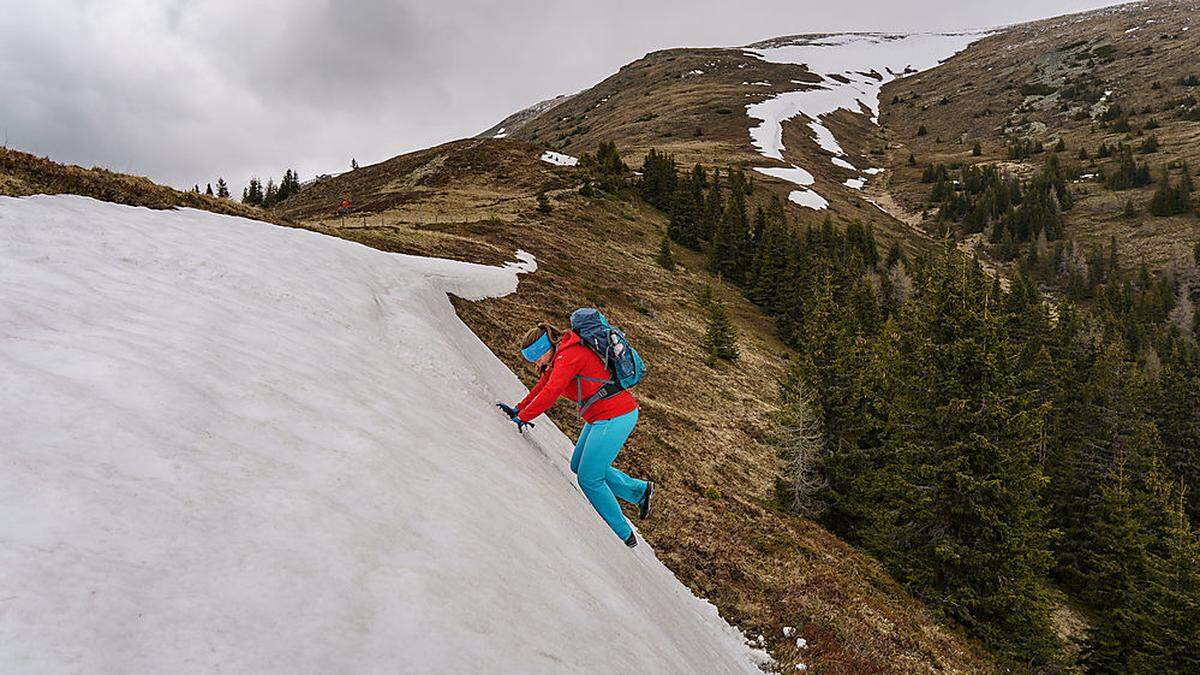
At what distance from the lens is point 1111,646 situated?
78.0 feet

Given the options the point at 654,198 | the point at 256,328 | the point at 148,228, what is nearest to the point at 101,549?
the point at 256,328

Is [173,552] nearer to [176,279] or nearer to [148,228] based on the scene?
[176,279]

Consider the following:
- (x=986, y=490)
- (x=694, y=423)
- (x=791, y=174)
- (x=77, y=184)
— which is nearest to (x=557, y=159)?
(x=791, y=174)

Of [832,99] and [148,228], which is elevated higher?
[832,99]

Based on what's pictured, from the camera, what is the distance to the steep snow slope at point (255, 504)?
285 cm

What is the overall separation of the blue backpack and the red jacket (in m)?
0.05

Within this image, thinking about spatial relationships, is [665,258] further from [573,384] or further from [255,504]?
[255,504]

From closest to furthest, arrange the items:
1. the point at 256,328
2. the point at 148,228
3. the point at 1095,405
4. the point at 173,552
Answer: the point at 173,552 < the point at 256,328 < the point at 148,228 < the point at 1095,405

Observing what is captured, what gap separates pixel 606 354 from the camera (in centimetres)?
732

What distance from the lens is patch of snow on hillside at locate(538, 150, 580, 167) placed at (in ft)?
250

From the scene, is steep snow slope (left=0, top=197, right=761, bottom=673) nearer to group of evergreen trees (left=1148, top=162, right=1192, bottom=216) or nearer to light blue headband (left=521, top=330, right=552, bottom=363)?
light blue headband (left=521, top=330, right=552, bottom=363)

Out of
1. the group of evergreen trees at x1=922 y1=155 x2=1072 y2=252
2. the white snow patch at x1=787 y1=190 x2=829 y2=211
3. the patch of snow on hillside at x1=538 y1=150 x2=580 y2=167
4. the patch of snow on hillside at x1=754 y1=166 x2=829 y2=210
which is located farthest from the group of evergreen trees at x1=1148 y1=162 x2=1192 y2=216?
the patch of snow on hillside at x1=538 y1=150 x2=580 y2=167

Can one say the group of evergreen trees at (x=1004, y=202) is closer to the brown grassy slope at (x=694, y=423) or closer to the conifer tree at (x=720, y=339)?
the brown grassy slope at (x=694, y=423)

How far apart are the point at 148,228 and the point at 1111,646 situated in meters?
35.3
